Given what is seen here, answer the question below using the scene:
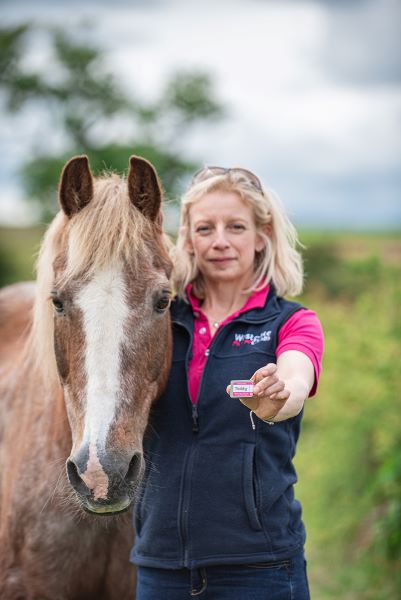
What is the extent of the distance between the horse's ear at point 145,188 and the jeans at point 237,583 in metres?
1.43

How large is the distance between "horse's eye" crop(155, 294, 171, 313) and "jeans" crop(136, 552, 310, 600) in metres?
1.01

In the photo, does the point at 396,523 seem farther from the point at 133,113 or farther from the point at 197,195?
the point at 133,113

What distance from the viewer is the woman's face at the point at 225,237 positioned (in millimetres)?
2990

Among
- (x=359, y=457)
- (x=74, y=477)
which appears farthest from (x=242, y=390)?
(x=359, y=457)

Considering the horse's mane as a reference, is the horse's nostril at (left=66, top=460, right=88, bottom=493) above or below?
below

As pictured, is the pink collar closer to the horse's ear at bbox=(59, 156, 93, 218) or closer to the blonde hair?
the blonde hair

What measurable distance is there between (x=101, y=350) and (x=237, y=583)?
1044mm

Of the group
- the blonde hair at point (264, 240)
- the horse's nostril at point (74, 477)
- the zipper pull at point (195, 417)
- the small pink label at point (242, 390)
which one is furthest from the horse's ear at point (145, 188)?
the horse's nostril at point (74, 477)

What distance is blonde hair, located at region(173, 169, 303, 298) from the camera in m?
3.04

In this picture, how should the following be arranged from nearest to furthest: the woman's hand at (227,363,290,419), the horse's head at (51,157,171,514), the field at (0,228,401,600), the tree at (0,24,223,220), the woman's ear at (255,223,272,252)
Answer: the woman's hand at (227,363,290,419) < the horse's head at (51,157,171,514) < the woman's ear at (255,223,272,252) < the field at (0,228,401,600) < the tree at (0,24,223,220)

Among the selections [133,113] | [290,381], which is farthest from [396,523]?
[133,113]

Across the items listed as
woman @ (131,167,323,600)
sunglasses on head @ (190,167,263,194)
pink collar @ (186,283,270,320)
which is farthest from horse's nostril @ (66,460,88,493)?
sunglasses on head @ (190,167,263,194)

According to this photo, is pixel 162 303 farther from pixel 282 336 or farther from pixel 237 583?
pixel 237 583

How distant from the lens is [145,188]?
285 cm
